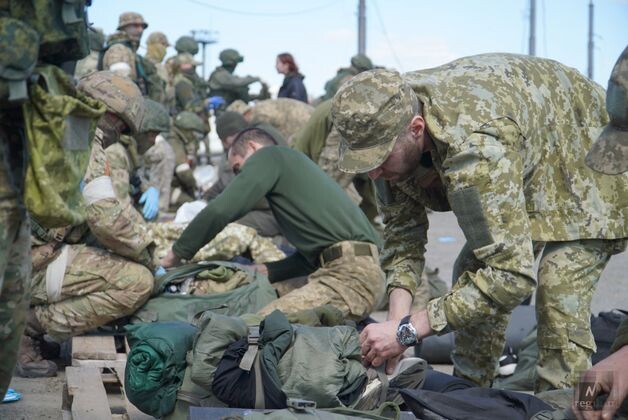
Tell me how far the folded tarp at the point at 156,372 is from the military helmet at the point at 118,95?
7.01 ft

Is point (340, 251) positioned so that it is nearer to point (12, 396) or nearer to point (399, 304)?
point (399, 304)

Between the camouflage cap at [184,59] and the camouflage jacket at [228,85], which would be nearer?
the camouflage jacket at [228,85]

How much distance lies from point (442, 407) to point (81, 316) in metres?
2.65

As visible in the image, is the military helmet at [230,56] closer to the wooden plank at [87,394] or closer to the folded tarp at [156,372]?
the wooden plank at [87,394]

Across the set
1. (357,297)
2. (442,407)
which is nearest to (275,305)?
(357,297)

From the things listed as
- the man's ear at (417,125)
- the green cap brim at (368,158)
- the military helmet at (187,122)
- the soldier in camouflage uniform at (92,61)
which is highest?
the man's ear at (417,125)

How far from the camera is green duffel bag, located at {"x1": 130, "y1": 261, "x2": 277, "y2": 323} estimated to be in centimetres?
600

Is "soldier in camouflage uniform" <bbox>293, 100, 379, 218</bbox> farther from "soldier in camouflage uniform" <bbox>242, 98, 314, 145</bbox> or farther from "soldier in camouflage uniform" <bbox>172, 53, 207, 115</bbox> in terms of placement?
"soldier in camouflage uniform" <bbox>172, 53, 207, 115</bbox>

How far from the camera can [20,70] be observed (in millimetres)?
2914

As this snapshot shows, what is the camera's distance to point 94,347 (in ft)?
19.1

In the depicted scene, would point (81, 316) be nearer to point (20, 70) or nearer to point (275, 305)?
point (275, 305)

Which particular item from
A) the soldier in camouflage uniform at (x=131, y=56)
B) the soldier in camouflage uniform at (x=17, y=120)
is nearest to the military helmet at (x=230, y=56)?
the soldier in camouflage uniform at (x=131, y=56)

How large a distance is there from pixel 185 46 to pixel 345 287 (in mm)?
16977

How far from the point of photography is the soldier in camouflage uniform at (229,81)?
20078 millimetres
